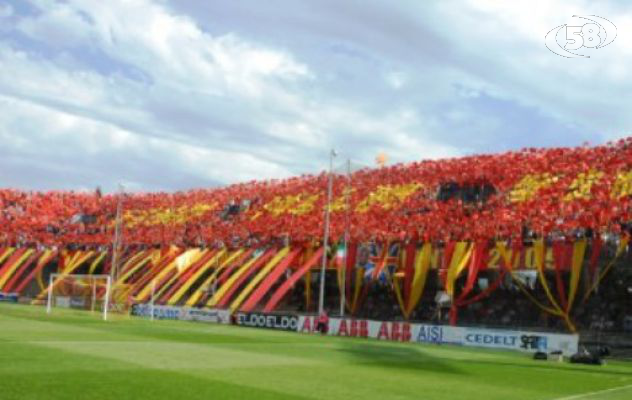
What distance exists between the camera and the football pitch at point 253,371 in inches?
602

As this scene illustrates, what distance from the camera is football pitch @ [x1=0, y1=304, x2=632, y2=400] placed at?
15.3 metres

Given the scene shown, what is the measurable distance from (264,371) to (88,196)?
2611 inches

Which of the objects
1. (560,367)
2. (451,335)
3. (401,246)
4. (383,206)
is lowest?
(560,367)

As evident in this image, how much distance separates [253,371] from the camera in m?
20.0

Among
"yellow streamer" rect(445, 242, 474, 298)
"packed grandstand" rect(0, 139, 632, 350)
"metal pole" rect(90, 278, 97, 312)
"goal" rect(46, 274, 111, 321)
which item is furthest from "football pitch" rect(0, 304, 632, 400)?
"goal" rect(46, 274, 111, 321)

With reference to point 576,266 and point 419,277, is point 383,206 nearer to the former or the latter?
point 419,277

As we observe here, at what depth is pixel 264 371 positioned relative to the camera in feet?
66.3

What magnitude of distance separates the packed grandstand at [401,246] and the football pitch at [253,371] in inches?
400

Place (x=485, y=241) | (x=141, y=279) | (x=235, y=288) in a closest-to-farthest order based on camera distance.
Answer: (x=485, y=241) < (x=235, y=288) < (x=141, y=279)

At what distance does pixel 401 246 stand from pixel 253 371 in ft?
96.9

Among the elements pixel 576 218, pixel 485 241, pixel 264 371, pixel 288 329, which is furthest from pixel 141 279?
pixel 264 371

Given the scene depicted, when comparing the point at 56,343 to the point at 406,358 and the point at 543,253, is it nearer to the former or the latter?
the point at 406,358

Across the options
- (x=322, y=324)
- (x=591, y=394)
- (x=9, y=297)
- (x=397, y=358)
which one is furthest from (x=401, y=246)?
(x=9, y=297)

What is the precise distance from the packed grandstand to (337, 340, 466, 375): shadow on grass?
1166cm
